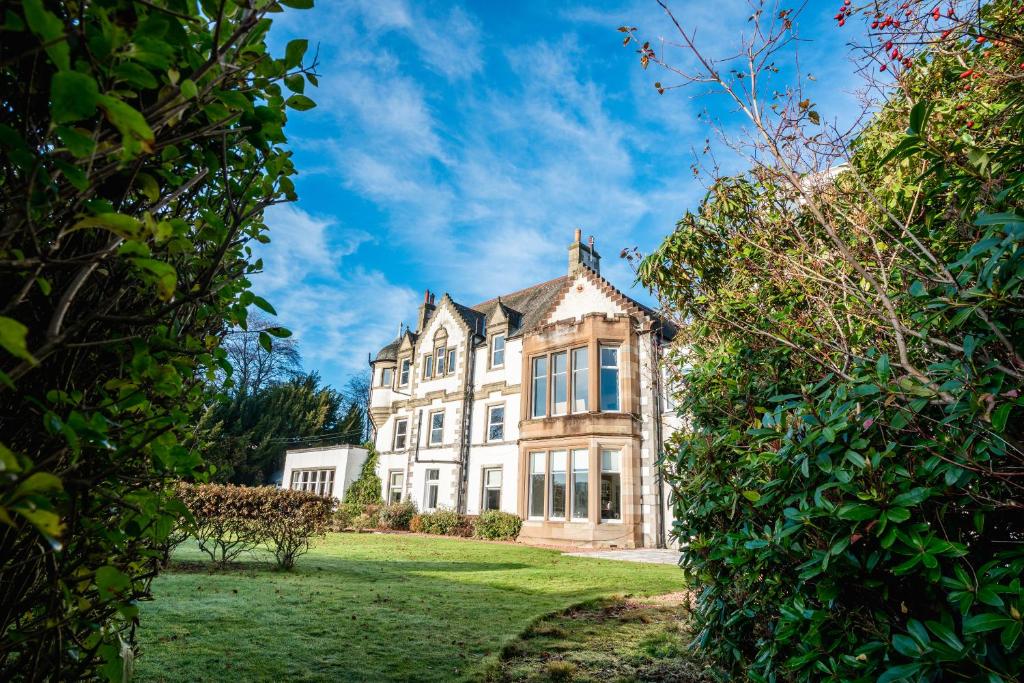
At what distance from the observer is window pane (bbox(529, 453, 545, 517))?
20.8 metres

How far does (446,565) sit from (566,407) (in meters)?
9.54

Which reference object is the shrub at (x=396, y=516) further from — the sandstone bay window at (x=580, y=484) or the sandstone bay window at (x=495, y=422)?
the sandstone bay window at (x=580, y=484)

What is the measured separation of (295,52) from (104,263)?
1009 mm

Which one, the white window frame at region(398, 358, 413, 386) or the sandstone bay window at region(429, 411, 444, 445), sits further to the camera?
the white window frame at region(398, 358, 413, 386)

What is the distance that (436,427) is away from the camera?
27266mm

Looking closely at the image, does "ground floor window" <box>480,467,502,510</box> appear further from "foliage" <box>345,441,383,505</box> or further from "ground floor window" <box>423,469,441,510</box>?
"foliage" <box>345,441,383,505</box>

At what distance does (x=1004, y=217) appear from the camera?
1.99 metres

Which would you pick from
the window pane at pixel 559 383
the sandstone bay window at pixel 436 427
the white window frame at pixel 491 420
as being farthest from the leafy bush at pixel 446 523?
the window pane at pixel 559 383

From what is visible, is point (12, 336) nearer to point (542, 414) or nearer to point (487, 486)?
point (542, 414)

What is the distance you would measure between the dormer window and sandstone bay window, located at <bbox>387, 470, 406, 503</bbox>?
789 centimetres

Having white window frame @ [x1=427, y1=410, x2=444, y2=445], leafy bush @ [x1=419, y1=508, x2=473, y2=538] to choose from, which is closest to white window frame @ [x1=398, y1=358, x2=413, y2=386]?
white window frame @ [x1=427, y1=410, x2=444, y2=445]

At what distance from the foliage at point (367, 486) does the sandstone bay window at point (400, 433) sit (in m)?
1.38

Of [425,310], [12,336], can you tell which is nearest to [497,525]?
[425,310]


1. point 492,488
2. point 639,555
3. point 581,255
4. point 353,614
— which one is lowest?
point 639,555
